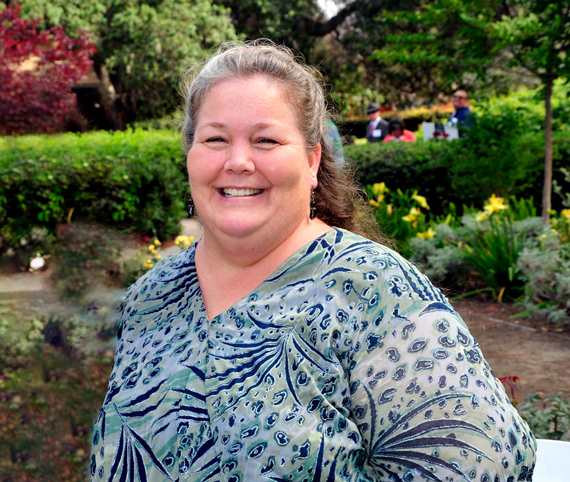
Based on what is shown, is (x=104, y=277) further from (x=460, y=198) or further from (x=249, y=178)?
(x=460, y=198)

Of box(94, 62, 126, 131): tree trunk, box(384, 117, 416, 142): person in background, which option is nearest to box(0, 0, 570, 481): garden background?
box(384, 117, 416, 142): person in background

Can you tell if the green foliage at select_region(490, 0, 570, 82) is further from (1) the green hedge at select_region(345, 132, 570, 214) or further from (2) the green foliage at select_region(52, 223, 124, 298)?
(2) the green foliage at select_region(52, 223, 124, 298)

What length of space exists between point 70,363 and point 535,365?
3.26m

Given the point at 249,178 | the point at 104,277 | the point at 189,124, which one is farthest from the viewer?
the point at 104,277

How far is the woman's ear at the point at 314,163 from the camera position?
170 centimetres

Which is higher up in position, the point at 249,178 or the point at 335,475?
the point at 249,178

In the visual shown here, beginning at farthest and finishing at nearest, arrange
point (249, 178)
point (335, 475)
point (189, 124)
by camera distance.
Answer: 1. point (189, 124)
2. point (249, 178)
3. point (335, 475)

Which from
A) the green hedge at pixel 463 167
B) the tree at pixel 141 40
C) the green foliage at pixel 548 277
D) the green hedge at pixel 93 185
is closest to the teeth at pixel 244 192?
the green foliage at pixel 548 277

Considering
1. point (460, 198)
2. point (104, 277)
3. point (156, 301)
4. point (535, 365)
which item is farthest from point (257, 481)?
point (460, 198)

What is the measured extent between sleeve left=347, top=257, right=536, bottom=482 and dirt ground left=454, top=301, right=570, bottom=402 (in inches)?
96.8

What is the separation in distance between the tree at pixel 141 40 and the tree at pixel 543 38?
11.7 m

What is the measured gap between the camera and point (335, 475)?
1266 millimetres

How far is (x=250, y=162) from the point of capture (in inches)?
60.2

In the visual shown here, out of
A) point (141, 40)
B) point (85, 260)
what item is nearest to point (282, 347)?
point (85, 260)
